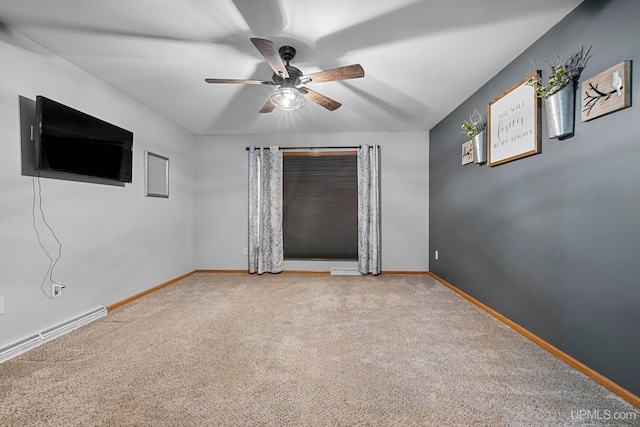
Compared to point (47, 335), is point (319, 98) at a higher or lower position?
higher

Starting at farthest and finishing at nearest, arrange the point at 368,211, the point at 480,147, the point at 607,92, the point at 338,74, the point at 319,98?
1. the point at 368,211
2. the point at 480,147
3. the point at 319,98
4. the point at 338,74
5. the point at 607,92

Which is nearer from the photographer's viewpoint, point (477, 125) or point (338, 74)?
point (338, 74)

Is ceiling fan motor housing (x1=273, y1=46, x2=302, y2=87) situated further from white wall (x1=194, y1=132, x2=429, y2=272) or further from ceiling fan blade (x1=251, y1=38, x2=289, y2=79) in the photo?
white wall (x1=194, y1=132, x2=429, y2=272)

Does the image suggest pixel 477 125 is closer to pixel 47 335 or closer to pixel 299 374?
pixel 299 374

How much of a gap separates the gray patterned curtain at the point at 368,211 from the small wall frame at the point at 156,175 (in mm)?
2960

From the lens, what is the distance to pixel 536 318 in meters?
2.07

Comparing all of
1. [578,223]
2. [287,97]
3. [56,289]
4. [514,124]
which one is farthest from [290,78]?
[56,289]

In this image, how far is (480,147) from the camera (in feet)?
9.04

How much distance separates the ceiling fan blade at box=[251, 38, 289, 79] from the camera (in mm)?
1631

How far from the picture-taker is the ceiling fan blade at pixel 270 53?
5.35ft

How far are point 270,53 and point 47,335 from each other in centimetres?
283

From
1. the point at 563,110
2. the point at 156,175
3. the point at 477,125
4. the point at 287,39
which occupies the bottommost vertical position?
the point at 156,175

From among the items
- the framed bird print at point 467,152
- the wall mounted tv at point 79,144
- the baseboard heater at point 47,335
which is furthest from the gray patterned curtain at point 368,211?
the baseboard heater at point 47,335

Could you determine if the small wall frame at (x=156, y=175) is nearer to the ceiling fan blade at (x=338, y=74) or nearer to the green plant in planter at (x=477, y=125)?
the ceiling fan blade at (x=338, y=74)
